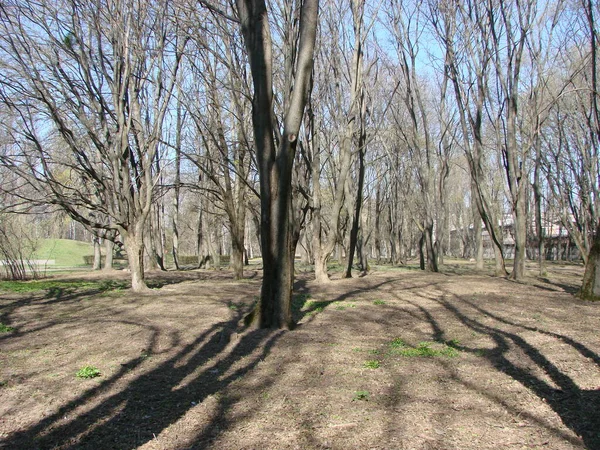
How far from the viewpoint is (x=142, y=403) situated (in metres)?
3.97

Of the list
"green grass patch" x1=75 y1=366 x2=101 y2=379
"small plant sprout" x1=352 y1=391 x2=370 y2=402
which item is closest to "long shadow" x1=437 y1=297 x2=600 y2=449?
"small plant sprout" x1=352 y1=391 x2=370 y2=402

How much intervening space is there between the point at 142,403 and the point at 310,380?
1.52 meters

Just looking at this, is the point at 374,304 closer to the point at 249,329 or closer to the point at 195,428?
the point at 249,329

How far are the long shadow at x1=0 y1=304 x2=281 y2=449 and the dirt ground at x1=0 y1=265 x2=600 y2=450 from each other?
2 centimetres

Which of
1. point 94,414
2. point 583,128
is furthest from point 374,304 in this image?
point 583,128

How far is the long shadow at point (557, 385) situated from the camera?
128 inches

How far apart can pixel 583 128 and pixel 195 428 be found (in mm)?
21416

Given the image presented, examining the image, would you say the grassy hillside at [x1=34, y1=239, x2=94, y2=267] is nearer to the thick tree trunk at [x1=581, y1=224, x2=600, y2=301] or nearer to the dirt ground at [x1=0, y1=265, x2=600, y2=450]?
the dirt ground at [x1=0, y1=265, x2=600, y2=450]

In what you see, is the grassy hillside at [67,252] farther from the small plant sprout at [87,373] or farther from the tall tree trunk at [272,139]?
the small plant sprout at [87,373]

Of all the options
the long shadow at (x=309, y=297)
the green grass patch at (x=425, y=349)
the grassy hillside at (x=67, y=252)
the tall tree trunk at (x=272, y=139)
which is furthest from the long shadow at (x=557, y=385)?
the grassy hillside at (x=67, y=252)

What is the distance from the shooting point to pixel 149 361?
5.25 m

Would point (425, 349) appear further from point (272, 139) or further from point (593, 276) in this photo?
point (593, 276)

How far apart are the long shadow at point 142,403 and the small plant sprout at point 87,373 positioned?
205mm

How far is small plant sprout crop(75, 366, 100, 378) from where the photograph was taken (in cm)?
459
